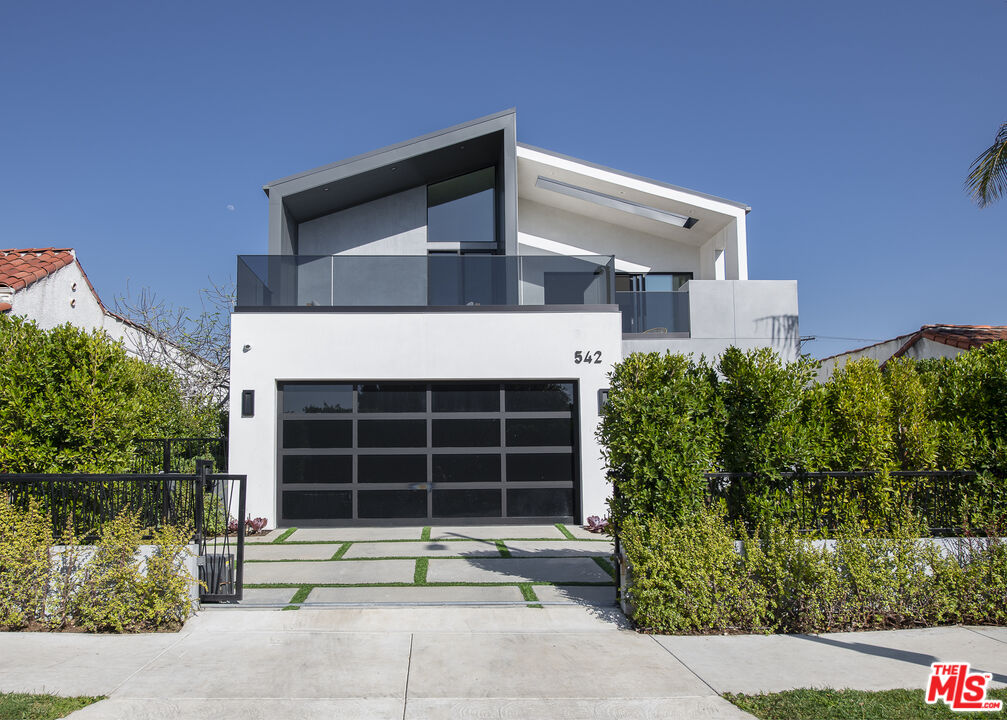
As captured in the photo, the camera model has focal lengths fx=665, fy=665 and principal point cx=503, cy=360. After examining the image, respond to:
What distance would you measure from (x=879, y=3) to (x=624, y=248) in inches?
277

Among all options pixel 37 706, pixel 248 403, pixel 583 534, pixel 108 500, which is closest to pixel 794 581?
pixel 583 534

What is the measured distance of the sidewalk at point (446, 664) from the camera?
173 inches

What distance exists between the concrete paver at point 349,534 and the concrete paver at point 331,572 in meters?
1.61

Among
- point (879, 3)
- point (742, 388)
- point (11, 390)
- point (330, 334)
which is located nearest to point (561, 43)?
point (879, 3)

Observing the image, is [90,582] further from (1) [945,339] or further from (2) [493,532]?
(1) [945,339]

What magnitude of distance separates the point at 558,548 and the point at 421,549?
196 cm

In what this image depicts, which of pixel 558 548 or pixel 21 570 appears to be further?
pixel 558 548

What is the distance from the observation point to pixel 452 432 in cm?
1175

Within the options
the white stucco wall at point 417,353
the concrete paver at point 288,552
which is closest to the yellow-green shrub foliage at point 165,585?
the concrete paver at point 288,552

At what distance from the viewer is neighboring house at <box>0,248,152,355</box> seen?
37.7ft

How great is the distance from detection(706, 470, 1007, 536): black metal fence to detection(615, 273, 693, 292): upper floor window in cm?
981

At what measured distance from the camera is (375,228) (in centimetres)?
1509

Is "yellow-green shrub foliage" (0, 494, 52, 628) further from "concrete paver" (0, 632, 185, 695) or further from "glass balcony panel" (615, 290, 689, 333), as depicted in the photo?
"glass balcony panel" (615, 290, 689, 333)

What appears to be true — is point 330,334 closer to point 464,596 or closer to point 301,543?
point 301,543
